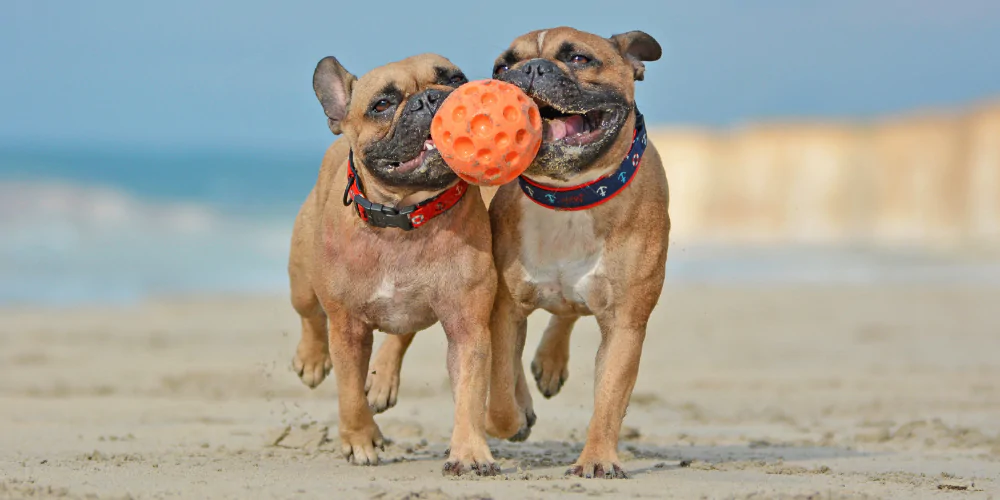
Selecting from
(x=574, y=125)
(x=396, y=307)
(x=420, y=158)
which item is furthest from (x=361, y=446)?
(x=574, y=125)

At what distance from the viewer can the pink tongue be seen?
19.6ft

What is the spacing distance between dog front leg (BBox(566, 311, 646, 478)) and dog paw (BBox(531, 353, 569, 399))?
1.51 m

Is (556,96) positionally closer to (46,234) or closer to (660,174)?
(660,174)

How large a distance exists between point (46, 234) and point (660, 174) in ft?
71.3

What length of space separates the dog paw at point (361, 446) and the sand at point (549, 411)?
0.18 metres

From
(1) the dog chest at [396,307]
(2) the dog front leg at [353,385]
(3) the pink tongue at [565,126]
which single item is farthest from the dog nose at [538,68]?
(2) the dog front leg at [353,385]

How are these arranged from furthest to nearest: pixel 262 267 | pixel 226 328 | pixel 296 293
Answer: pixel 262 267 → pixel 226 328 → pixel 296 293

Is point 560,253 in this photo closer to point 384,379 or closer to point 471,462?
point 471,462

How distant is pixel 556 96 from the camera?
5.79 m

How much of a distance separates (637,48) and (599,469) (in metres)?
2.02

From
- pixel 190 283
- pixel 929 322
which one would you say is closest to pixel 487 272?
pixel 929 322

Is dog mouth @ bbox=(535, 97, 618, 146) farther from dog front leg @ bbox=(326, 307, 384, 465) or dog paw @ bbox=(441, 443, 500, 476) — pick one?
dog paw @ bbox=(441, 443, 500, 476)

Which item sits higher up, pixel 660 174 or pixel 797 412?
pixel 660 174

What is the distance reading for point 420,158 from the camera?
5.84m
